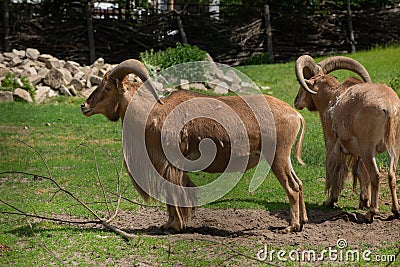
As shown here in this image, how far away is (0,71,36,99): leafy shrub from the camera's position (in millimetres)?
19578

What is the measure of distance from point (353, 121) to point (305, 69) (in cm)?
192

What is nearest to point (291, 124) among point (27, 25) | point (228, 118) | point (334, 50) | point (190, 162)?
point (228, 118)

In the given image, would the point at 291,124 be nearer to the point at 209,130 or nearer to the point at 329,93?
the point at 209,130

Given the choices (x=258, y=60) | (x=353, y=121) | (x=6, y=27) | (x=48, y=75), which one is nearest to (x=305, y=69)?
(x=353, y=121)

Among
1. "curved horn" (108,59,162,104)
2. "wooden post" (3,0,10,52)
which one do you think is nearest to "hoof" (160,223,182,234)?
"curved horn" (108,59,162,104)

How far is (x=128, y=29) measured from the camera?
2667cm

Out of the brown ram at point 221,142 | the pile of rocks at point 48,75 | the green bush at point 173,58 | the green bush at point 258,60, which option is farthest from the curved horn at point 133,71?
the green bush at point 258,60

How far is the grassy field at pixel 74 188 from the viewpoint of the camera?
7203 mm

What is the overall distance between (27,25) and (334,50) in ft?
44.0

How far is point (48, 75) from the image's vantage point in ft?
68.3

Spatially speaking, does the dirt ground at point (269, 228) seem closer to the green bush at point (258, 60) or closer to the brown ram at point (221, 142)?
Result: the brown ram at point (221, 142)

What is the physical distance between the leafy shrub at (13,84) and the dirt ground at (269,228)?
11.5 metres

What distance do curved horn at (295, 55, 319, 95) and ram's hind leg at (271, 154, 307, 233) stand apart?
5.27 feet

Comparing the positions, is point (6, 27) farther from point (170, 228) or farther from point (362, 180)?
point (362, 180)
